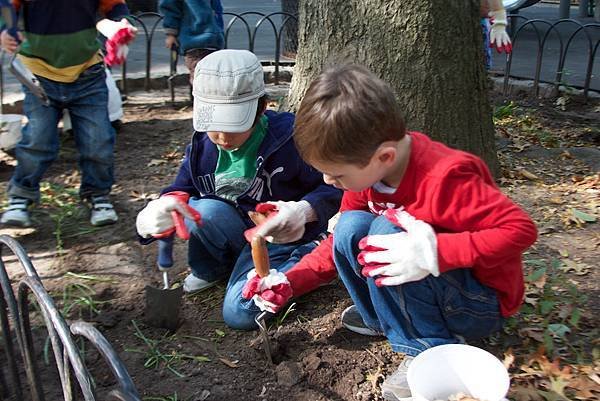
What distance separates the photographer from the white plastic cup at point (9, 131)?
3682 mm

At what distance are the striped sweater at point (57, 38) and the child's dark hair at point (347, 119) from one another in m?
1.75

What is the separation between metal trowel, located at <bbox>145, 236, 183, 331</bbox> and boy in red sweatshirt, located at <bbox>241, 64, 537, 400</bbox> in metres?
0.59

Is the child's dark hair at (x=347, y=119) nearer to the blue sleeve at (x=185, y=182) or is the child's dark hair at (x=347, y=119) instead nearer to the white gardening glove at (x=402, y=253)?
the white gardening glove at (x=402, y=253)

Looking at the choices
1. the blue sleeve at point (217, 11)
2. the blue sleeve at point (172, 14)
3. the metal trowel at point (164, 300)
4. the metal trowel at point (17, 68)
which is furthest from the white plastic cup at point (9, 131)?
the metal trowel at point (164, 300)

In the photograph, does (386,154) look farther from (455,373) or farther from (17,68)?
(17,68)

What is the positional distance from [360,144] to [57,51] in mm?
1920

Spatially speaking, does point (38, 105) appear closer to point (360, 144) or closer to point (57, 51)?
point (57, 51)

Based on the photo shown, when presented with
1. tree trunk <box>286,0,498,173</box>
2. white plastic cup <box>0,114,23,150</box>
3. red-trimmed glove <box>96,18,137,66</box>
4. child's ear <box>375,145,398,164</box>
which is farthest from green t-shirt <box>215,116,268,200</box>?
white plastic cup <box>0,114,23,150</box>

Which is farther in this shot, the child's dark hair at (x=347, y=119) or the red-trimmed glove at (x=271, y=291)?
the red-trimmed glove at (x=271, y=291)

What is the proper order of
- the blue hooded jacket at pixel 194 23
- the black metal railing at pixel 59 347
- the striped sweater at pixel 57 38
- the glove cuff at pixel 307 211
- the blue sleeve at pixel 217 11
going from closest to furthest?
the black metal railing at pixel 59 347 → the glove cuff at pixel 307 211 → the striped sweater at pixel 57 38 → the blue hooded jacket at pixel 194 23 → the blue sleeve at pixel 217 11

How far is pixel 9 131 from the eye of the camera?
12.1 ft

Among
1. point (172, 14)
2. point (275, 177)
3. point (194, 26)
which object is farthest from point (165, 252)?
point (172, 14)

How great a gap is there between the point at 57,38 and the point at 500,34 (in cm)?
284

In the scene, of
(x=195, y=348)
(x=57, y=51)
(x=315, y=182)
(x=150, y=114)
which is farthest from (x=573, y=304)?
(x=150, y=114)
